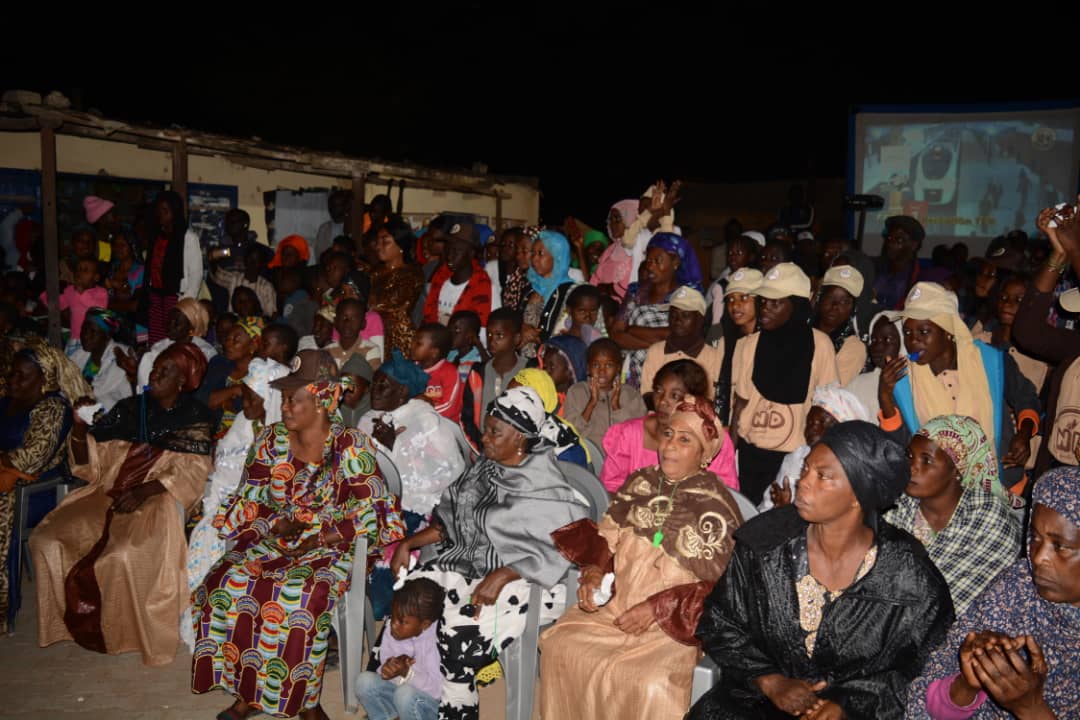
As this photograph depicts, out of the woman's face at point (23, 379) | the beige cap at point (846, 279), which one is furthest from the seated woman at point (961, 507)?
the woman's face at point (23, 379)

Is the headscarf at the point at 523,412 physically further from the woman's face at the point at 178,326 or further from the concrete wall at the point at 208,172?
the concrete wall at the point at 208,172

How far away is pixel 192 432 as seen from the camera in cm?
476

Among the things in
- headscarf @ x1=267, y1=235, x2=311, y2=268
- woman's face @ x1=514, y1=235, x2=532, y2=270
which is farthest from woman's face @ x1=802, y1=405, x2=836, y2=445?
headscarf @ x1=267, y1=235, x2=311, y2=268

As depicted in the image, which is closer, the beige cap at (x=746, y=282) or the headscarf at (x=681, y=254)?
the beige cap at (x=746, y=282)

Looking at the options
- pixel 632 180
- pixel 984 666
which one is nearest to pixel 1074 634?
pixel 984 666

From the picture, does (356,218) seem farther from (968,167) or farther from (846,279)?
(968,167)

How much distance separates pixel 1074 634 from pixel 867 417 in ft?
5.64

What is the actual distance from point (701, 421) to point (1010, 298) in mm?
2764

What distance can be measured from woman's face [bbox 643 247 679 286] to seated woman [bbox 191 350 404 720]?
97.6 inches

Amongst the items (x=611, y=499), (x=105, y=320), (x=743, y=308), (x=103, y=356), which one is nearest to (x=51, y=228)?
(x=105, y=320)

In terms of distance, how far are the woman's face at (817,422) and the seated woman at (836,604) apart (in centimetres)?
100

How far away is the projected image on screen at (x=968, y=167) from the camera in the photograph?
11023mm

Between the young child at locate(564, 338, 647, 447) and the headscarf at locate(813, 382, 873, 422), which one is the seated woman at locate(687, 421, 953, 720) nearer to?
the headscarf at locate(813, 382, 873, 422)

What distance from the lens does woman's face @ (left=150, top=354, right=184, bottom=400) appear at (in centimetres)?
479
